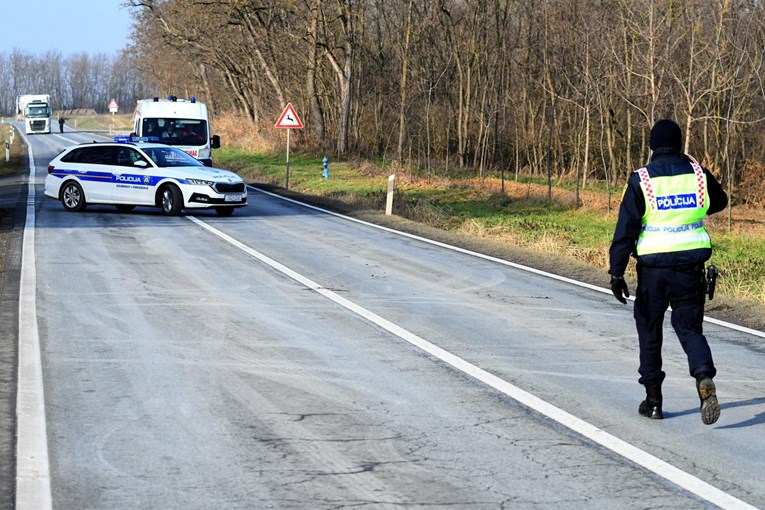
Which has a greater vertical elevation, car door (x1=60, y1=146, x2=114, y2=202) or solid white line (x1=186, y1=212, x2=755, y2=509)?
car door (x1=60, y1=146, x2=114, y2=202)

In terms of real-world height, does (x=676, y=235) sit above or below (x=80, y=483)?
above

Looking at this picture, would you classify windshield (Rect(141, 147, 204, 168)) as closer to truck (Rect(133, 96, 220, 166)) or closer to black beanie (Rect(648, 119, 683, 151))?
truck (Rect(133, 96, 220, 166))

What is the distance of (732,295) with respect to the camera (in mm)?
13367

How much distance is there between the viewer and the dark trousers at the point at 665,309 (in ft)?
22.9

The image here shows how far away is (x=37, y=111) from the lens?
89500 mm

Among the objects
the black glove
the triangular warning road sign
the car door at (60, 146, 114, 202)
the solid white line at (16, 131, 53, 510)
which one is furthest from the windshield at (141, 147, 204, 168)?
the black glove

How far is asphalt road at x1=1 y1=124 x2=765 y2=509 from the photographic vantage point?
18.5 ft

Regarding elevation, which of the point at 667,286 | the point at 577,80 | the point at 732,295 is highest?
the point at 577,80

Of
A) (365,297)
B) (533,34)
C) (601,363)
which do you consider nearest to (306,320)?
(365,297)

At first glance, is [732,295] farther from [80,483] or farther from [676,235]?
[80,483]

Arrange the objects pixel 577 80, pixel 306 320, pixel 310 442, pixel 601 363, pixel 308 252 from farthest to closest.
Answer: pixel 577 80 < pixel 308 252 < pixel 306 320 < pixel 601 363 < pixel 310 442

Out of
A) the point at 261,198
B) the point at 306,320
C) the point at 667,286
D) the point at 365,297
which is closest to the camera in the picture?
the point at 667,286

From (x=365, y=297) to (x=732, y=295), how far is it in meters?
4.42

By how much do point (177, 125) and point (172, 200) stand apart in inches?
357
